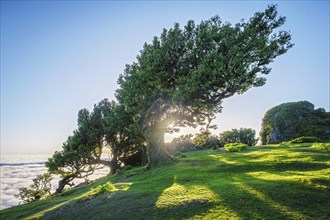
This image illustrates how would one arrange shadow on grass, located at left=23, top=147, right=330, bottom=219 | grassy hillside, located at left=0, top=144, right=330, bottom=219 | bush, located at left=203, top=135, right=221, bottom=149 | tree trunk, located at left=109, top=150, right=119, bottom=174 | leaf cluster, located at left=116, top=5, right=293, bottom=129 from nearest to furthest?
shadow on grass, located at left=23, top=147, right=330, bottom=219 → grassy hillside, located at left=0, top=144, right=330, bottom=219 → leaf cluster, located at left=116, top=5, right=293, bottom=129 → tree trunk, located at left=109, top=150, right=119, bottom=174 → bush, located at left=203, top=135, right=221, bottom=149

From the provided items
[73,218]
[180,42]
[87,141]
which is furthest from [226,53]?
[87,141]

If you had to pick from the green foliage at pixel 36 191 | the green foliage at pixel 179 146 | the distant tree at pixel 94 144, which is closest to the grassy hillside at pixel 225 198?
the distant tree at pixel 94 144

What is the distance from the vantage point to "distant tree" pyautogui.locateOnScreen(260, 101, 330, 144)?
52.1 m

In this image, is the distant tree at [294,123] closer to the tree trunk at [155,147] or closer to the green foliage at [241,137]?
the green foliage at [241,137]

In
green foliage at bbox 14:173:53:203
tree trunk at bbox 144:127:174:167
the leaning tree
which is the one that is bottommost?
green foliage at bbox 14:173:53:203

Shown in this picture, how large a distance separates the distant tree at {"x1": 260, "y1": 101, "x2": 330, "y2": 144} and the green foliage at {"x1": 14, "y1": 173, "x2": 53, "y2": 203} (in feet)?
166

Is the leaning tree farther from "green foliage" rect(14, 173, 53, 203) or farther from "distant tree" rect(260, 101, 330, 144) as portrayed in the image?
"distant tree" rect(260, 101, 330, 144)

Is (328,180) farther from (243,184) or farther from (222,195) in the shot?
(222,195)

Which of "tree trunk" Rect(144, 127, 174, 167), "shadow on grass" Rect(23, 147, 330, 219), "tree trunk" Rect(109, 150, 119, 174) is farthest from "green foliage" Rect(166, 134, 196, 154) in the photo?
"shadow on grass" Rect(23, 147, 330, 219)

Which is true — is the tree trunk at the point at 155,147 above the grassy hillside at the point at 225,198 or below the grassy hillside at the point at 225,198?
above

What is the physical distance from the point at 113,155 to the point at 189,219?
1467 inches

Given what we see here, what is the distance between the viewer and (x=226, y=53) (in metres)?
23.5

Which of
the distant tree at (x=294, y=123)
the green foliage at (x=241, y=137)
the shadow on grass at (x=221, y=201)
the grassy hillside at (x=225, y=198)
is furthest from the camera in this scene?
the green foliage at (x=241, y=137)

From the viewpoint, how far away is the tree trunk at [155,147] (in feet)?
94.8
